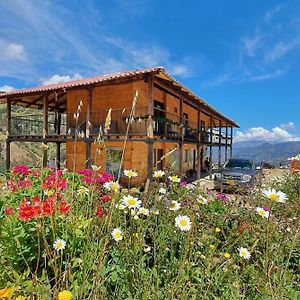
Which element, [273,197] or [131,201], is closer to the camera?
[273,197]

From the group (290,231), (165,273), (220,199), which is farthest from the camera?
(220,199)

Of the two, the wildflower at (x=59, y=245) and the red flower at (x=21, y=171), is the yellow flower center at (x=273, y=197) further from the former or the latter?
the red flower at (x=21, y=171)

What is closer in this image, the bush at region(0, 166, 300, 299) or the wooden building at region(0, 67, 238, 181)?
the bush at region(0, 166, 300, 299)

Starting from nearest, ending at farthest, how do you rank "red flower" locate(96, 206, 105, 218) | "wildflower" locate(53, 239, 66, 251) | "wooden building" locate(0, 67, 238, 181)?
"wildflower" locate(53, 239, 66, 251) < "red flower" locate(96, 206, 105, 218) < "wooden building" locate(0, 67, 238, 181)

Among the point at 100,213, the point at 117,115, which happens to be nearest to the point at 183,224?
the point at 100,213

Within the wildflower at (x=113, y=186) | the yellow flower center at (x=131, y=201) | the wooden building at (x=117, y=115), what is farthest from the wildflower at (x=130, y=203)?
the wooden building at (x=117, y=115)

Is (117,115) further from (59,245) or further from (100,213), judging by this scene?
(59,245)

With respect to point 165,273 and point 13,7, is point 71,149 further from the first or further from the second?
point 165,273

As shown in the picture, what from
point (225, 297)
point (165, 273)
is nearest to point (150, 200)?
point (165, 273)

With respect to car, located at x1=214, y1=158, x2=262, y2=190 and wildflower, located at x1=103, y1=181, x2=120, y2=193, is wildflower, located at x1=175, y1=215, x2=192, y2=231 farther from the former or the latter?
car, located at x1=214, y1=158, x2=262, y2=190

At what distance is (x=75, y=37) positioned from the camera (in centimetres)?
966

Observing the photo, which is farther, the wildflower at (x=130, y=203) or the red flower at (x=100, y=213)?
the red flower at (x=100, y=213)

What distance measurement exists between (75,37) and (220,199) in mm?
8243

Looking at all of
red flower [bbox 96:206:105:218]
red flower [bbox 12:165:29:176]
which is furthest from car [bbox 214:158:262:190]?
red flower [bbox 96:206:105:218]
